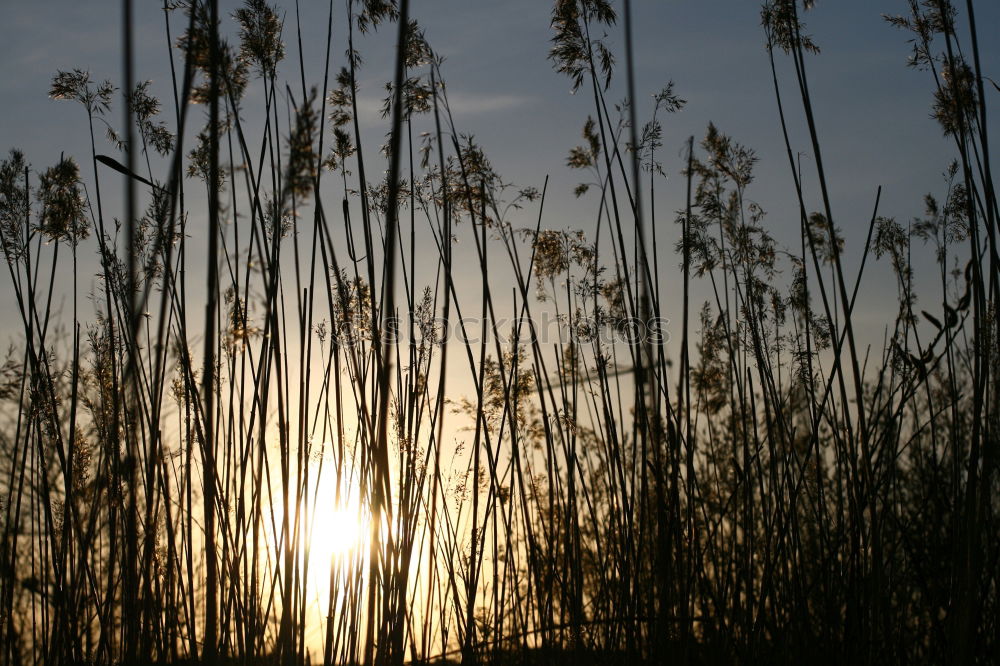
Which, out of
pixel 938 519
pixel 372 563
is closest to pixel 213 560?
pixel 372 563

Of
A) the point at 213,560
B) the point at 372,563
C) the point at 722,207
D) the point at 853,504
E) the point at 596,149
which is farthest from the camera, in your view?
the point at 722,207

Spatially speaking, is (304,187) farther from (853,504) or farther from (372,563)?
(853,504)

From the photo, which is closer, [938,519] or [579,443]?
[938,519]

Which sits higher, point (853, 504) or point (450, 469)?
→ point (450, 469)

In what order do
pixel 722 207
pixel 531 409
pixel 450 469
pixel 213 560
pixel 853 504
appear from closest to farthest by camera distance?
1. pixel 213 560
2. pixel 853 504
3. pixel 722 207
4. pixel 450 469
5. pixel 531 409

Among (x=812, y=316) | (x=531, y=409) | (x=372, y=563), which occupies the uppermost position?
(x=812, y=316)

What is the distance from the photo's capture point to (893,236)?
2.59 metres

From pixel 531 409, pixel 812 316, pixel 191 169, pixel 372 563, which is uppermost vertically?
pixel 191 169

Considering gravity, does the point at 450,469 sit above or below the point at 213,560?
above

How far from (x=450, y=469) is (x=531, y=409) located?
1.46 feet

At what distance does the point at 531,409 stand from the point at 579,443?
0.28 m

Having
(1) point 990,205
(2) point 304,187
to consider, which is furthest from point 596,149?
(2) point 304,187

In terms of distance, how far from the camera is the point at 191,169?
175cm

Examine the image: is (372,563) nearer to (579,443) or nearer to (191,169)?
(191,169)
